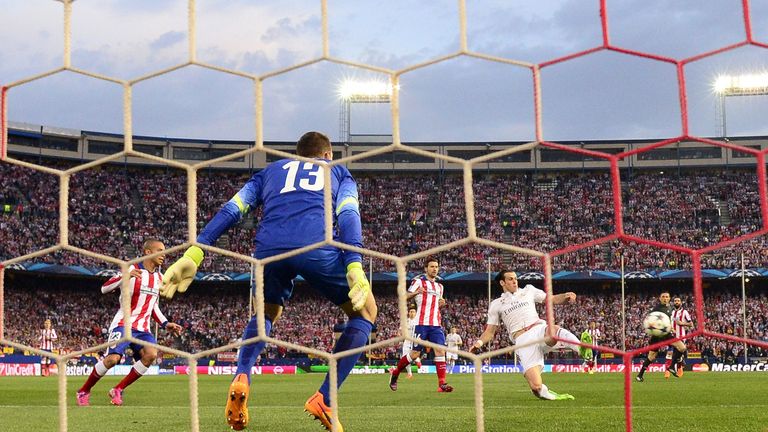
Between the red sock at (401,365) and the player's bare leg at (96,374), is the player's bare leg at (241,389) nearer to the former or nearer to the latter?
the player's bare leg at (96,374)

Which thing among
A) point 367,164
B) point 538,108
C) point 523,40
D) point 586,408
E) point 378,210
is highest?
point 367,164

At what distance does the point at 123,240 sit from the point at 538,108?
2380 cm

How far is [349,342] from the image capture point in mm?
3529

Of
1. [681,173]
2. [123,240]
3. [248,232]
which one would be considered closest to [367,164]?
[248,232]

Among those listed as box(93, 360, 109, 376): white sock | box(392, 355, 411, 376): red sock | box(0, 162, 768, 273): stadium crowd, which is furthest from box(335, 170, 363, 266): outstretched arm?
box(0, 162, 768, 273): stadium crowd

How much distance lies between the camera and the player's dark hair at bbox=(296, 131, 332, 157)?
3793 millimetres

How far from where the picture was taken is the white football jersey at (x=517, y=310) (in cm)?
675

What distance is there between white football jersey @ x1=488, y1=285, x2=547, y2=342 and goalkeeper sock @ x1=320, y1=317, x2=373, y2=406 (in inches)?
130

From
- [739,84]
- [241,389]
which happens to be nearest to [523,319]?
[241,389]

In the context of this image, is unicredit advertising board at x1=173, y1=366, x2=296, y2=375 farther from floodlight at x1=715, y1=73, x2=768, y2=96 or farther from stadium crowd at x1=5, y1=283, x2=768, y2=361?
floodlight at x1=715, y1=73, x2=768, y2=96

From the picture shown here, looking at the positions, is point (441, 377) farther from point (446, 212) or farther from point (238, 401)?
point (446, 212)

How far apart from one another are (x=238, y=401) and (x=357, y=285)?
35.8 inches

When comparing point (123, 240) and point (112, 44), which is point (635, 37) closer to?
point (112, 44)

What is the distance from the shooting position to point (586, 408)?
581 cm
